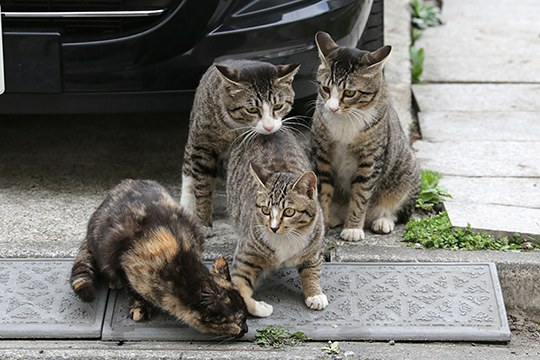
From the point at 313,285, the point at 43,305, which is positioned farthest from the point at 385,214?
the point at 43,305

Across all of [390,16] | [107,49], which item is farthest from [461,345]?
[390,16]

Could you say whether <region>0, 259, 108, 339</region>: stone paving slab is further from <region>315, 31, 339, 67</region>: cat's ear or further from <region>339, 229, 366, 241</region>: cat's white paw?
<region>315, 31, 339, 67</region>: cat's ear

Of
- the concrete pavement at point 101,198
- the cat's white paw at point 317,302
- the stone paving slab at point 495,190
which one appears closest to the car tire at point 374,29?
the concrete pavement at point 101,198

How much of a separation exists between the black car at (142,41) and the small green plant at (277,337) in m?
1.39

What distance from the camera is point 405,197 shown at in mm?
5074

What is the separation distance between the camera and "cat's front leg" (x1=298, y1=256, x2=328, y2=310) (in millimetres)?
4324

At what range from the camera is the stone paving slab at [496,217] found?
4.88 m

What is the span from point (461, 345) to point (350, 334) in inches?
19.9

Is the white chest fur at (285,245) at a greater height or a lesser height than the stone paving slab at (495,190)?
greater

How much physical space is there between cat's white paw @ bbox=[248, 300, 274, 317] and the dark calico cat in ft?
0.48

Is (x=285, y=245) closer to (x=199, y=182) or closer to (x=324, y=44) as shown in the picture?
(x=199, y=182)

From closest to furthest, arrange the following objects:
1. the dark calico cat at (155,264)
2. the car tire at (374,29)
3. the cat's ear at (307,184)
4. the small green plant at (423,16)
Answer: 1. the dark calico cat at (155,264)
2. the cat's ear at (307,184)
3. the car tire at (374,29)
4. the small green plant at (423,16)

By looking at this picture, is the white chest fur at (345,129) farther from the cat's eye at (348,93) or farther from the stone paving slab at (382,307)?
the stone paving slab at (382,307)

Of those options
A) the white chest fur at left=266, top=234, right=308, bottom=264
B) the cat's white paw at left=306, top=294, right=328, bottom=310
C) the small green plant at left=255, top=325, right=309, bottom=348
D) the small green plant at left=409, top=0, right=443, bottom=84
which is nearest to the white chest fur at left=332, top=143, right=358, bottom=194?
the white chest fur at left=266, top=234, right=308, bottom=264
